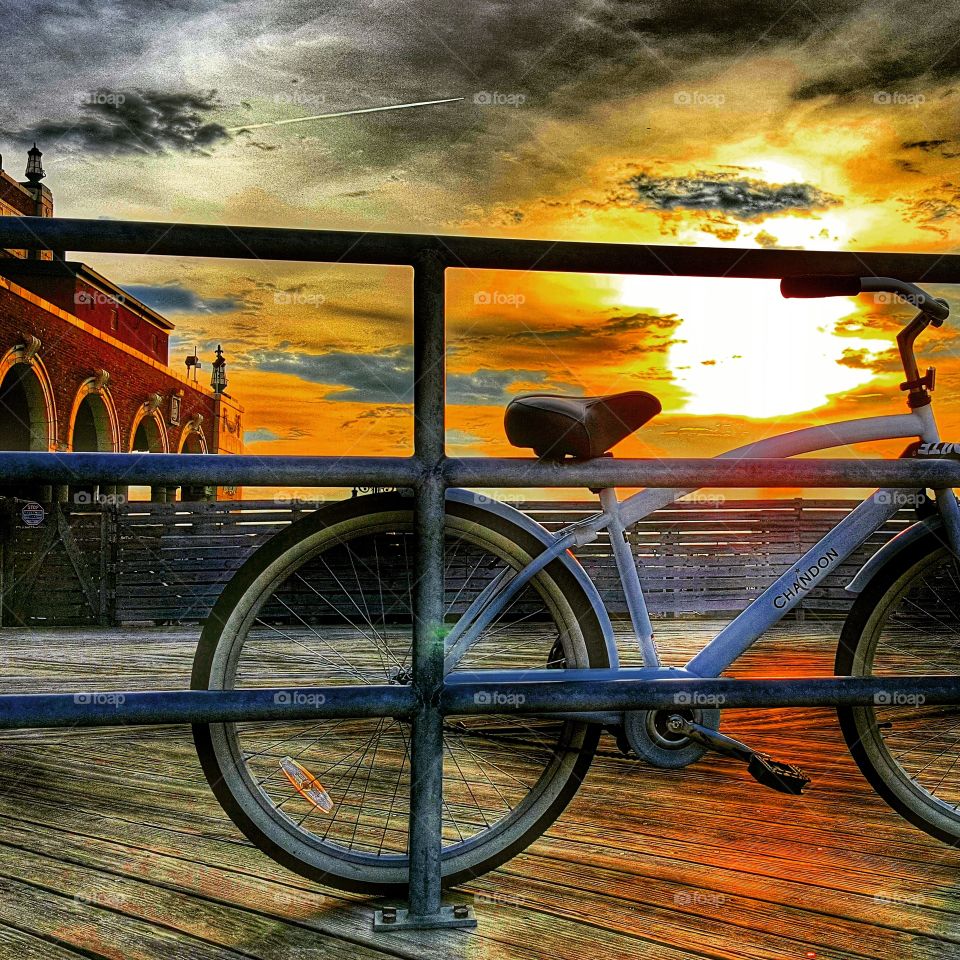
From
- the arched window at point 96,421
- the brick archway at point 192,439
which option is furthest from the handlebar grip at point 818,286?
the brick archway at point 192,439

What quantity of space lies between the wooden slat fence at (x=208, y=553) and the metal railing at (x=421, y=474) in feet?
29.6

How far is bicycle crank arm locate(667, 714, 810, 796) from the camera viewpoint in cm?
209

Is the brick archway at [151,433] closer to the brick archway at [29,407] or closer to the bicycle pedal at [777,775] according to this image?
the brick archway at [29,407]

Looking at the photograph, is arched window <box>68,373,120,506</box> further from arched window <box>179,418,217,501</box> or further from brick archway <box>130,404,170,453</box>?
arched window <box>179,418,217,501</box>

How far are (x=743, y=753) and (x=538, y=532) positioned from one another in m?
0.70

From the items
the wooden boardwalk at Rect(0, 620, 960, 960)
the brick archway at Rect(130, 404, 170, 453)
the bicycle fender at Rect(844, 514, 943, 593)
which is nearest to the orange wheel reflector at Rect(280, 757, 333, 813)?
the wooden boardwalk at Rect(0, 620, 960, 960)

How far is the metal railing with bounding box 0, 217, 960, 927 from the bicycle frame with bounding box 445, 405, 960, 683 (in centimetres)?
32

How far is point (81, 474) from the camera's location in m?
1.60

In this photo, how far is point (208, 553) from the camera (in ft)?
39.1

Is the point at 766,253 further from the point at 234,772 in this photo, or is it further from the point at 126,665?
the point at 126,665

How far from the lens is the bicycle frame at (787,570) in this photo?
2061 mm

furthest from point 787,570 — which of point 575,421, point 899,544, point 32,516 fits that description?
point 32,516

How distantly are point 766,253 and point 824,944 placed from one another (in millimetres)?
1269

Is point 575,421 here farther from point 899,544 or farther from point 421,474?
point 899,544
